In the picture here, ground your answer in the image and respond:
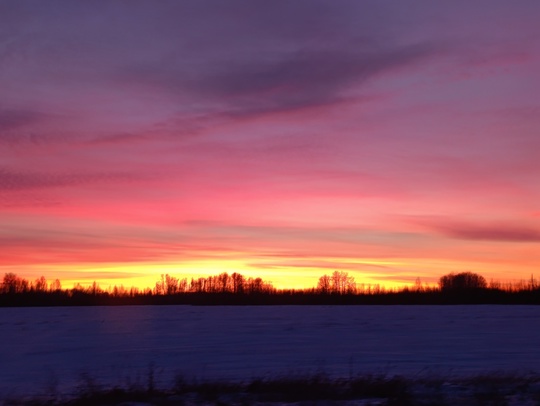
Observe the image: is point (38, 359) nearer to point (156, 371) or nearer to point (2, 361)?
point (2, 361)

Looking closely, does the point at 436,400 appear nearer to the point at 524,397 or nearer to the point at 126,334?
the point at 524,397

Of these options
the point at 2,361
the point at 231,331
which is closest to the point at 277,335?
the point at 231,331

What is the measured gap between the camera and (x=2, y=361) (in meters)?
20.9

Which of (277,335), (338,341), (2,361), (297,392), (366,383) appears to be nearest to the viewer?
(297,392)

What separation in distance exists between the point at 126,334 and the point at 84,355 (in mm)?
9295

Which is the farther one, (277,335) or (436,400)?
(277,335)

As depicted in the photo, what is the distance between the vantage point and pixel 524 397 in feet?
36.0

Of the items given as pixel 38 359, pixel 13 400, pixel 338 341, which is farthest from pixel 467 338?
pixel 13 400

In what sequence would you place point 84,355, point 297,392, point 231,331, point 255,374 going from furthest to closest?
point 231,331 → point 84,355 → point 255,374 → point 297,392

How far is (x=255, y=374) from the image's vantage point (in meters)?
16.7

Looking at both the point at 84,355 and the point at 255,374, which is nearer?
the point at 255,374

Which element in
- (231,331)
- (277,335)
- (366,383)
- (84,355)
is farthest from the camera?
(231,331)

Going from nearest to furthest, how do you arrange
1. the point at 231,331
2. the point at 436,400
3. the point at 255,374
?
the point at 436,400 < the point at 255,374 < the point at 231,331

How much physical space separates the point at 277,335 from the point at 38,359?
37.7 feet
